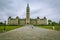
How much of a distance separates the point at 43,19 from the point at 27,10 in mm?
38254

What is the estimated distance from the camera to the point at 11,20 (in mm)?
171250

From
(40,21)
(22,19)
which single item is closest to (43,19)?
(40,21)

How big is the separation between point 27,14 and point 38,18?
36.5 m

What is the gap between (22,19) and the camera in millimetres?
172375

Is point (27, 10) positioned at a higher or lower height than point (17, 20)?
higher

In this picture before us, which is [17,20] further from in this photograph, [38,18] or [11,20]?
[38,18]

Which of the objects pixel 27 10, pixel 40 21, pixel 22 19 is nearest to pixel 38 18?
pixel 40 21

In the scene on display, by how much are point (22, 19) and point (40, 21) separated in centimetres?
2514

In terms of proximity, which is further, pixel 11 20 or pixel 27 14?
pixel 11 20

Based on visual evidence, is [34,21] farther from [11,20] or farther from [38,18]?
[11,20]

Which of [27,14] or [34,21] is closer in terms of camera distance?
[27,14]

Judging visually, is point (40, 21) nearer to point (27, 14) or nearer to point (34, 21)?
point (34, 21)

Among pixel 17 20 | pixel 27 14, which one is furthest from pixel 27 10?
pixel 17 20

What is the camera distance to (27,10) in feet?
458
